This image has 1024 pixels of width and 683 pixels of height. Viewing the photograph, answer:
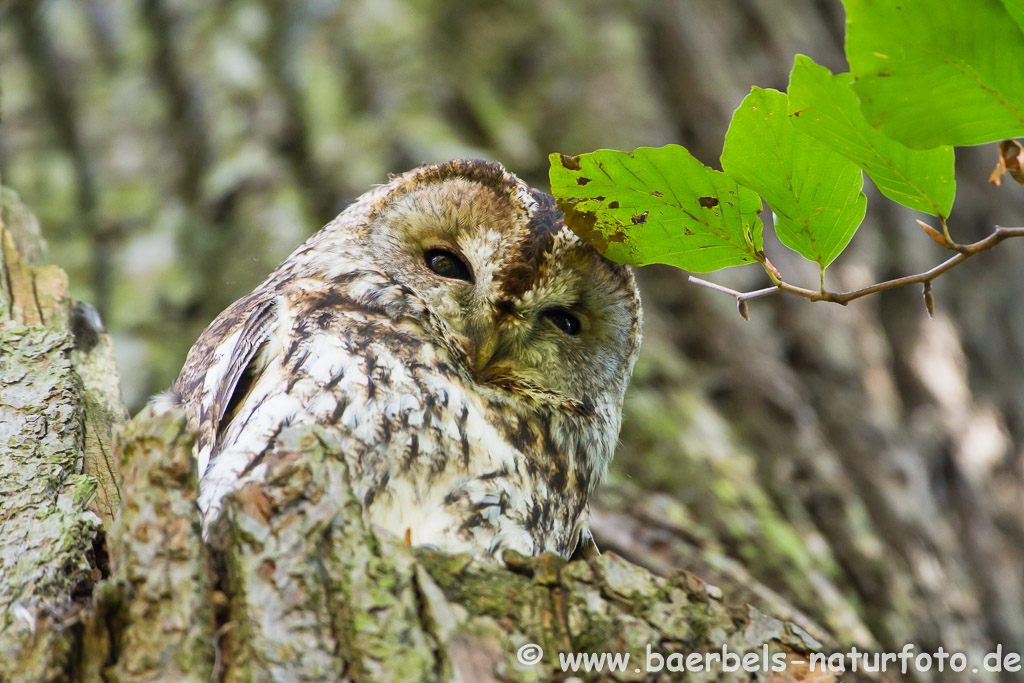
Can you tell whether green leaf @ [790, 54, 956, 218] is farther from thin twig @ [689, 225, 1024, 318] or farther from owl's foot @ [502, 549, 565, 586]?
owl's foot @ [502, 549, 565, 586]

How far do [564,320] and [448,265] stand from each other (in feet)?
1.07

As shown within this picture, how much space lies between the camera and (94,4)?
4039 mm

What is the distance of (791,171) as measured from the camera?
1.19 metres

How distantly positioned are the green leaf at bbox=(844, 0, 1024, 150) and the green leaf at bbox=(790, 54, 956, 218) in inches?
2.4

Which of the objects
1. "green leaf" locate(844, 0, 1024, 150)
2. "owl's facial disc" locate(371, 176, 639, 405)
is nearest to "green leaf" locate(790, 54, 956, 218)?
"green leaf" locate(844, 0, 1024, 150)

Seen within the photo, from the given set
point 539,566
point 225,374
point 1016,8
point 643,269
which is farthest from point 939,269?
point 643,269

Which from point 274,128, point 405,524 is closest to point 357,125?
point 274,128

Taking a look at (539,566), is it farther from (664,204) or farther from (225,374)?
(225,374)

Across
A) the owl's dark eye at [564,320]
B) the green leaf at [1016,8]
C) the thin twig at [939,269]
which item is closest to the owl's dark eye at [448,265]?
the owl's dark eye at [564,320]

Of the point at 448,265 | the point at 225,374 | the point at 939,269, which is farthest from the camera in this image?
the point at 448,265

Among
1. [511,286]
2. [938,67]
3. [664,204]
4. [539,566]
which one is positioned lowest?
[539,566]

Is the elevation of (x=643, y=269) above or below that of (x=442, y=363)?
below

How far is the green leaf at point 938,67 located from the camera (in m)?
0.97

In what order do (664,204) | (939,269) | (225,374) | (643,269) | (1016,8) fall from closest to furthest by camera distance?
(1016,8), (939,269), (664,204), (225,374), (643,269)
